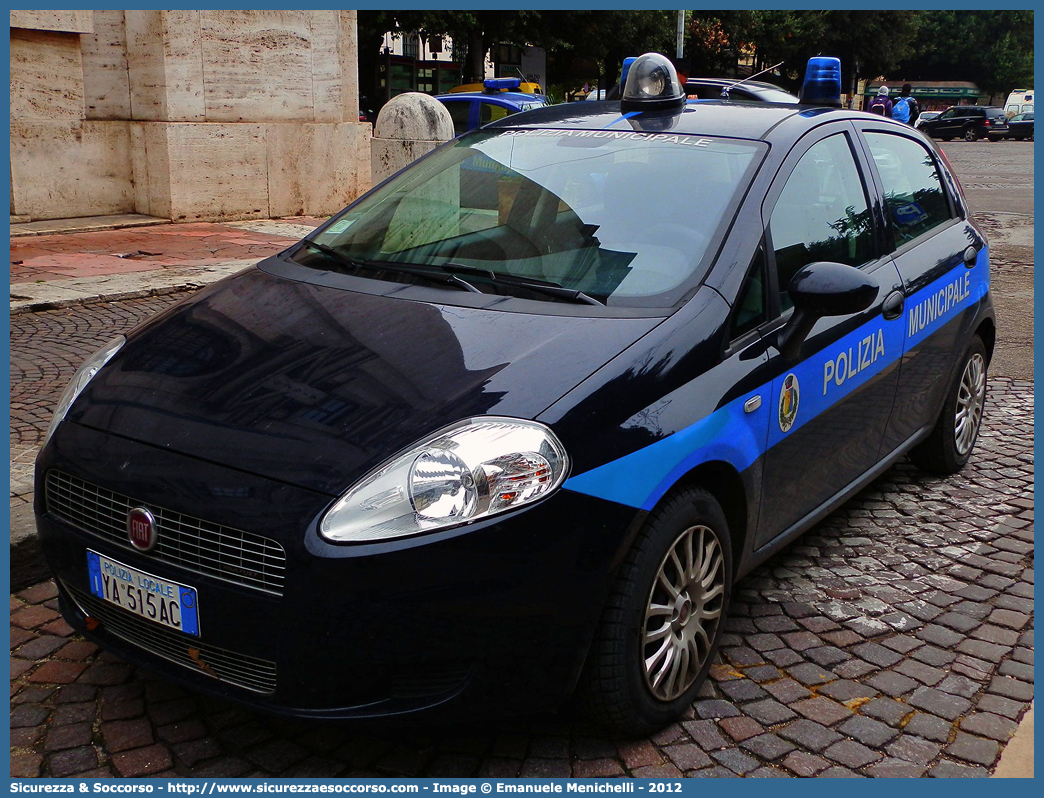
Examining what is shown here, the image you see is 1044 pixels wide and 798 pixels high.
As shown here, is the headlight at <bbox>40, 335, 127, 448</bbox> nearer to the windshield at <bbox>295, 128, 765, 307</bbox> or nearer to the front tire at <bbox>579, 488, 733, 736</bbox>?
the windshield at <bbox>295, 128, 765, 307</bbox>

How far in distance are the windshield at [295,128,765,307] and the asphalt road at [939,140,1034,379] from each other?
4.27 meters

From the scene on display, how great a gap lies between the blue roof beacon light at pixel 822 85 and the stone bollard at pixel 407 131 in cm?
537

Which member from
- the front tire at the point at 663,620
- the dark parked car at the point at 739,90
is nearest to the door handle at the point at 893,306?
the front tire at the point at 663,620

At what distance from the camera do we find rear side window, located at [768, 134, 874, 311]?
3.29m

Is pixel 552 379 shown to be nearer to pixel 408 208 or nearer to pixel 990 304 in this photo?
pixel 408 208

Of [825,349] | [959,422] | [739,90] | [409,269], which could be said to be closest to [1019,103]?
[739,90]

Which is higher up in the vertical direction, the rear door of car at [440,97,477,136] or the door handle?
the rear door of car at [440,97,477,136]

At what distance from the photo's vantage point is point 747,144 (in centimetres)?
342

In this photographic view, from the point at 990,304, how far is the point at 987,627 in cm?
190

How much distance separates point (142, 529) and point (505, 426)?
0.89 m

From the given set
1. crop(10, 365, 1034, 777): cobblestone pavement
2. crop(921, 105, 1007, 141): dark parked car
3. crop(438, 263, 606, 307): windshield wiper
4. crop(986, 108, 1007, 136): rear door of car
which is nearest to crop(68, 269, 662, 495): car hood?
crop(438, 263, 606, 307): windshield wiper

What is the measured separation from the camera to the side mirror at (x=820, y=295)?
9.94 feet

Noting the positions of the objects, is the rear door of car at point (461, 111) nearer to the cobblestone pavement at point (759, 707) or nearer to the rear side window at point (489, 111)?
the rear side window at point (489, 111)

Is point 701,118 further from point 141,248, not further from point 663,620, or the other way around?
point 141,248
